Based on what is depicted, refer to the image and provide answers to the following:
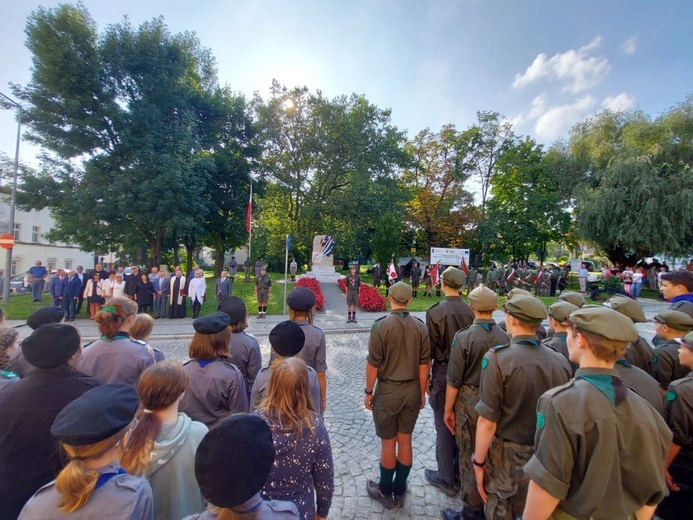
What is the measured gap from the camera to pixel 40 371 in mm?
2129

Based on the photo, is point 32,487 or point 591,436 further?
point 32,487

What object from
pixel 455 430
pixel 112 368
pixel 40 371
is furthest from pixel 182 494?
pixel 455 430

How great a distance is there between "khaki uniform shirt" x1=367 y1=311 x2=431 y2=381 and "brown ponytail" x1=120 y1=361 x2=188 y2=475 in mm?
2028

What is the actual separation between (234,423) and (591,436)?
175 cm

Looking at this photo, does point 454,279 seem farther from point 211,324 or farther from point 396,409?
point 211,324

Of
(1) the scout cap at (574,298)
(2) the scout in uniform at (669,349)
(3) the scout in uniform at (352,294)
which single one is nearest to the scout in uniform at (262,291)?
(3) the scout in uniform at (352,294)

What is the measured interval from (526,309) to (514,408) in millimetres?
779

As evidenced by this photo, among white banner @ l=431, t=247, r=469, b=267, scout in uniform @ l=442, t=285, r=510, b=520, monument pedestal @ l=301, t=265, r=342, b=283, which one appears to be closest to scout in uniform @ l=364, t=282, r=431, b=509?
scout in uniform @ l=442, t=285, r=510, b=520

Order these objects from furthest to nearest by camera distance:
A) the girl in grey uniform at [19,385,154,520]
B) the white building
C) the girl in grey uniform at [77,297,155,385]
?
the white building
the girl in grey uniform at [77,297,155,385]
the girl in grey uniform at [19,385,154,520]

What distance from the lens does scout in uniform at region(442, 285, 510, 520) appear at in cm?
302

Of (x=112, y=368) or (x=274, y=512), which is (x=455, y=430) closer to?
(x=274, y=512)

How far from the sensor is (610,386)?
165cm

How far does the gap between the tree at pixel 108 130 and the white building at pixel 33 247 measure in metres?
16.2

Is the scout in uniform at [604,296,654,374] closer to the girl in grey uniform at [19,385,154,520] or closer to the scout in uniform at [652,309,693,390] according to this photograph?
the scout in uniform at [652,309,693,390]
